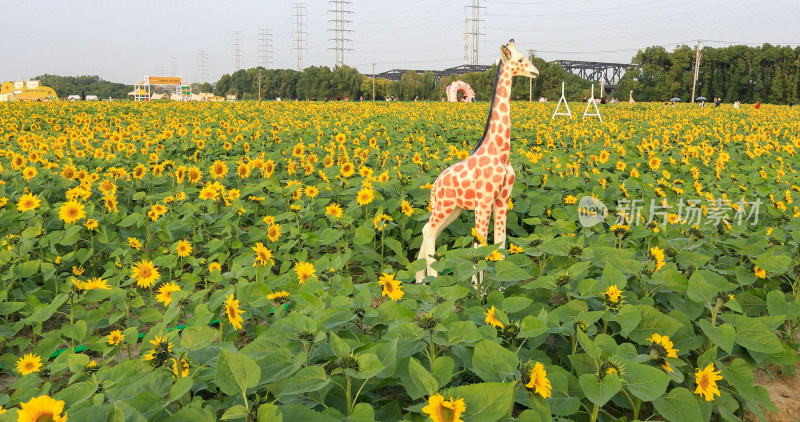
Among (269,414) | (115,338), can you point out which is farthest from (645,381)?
(115,338)

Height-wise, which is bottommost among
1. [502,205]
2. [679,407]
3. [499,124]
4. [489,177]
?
[679,407]

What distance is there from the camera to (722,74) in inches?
2015

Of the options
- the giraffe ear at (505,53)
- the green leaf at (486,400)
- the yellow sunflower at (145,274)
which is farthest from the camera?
the giraffe ear at (505,53)

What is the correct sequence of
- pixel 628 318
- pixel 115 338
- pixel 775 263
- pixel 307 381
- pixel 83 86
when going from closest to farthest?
1. pixel 307 381
2. pixel 628 318
3. pixel 115 338
4. pixel 775 263
5. pixel 83 86

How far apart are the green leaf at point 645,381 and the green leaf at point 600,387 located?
6 centimetres

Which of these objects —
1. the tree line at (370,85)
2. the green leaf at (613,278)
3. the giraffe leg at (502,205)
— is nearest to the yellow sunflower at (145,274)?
the giraffe leg at (502,205)

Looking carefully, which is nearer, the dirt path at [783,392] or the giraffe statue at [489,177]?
the dirt path at [783,392]

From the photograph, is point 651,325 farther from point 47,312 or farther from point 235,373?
point 47,312

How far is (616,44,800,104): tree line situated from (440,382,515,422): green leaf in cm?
5451

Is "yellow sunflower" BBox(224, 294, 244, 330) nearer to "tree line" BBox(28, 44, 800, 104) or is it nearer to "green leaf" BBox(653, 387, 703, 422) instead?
"green leaf" BBox(653, 387, 703, 422)

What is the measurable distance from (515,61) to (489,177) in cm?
77

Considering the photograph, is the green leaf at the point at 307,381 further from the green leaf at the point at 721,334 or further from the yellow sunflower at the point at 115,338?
the green leaf at the point at 721,334

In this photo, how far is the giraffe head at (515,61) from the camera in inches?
131

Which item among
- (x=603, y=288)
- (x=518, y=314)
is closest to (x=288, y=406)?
(x=518, y=314)
